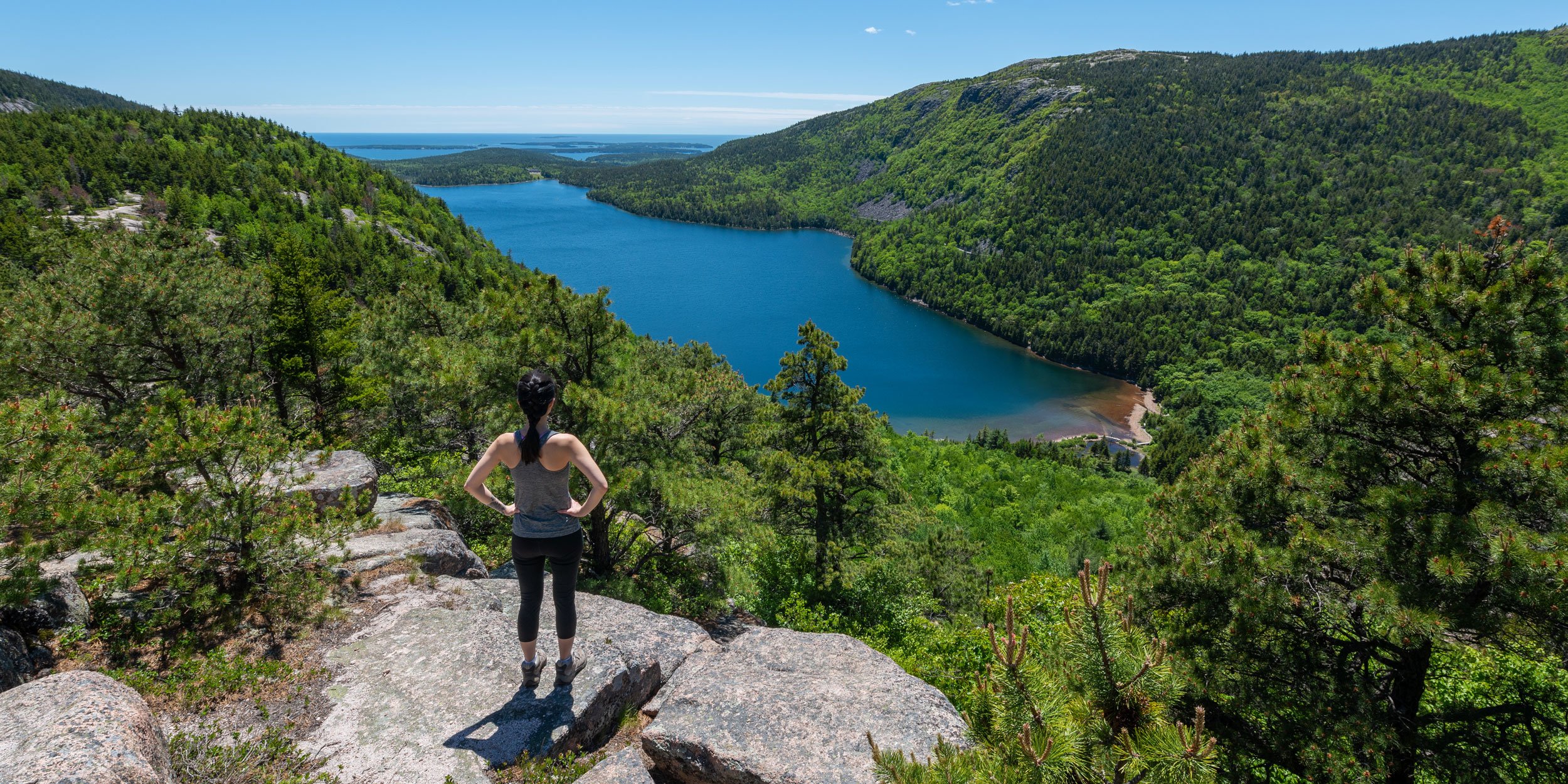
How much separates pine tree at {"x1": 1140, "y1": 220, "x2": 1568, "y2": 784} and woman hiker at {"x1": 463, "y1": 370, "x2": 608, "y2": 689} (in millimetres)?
7154

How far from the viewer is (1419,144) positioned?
14000 centimetres

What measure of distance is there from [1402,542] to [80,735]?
1109cm

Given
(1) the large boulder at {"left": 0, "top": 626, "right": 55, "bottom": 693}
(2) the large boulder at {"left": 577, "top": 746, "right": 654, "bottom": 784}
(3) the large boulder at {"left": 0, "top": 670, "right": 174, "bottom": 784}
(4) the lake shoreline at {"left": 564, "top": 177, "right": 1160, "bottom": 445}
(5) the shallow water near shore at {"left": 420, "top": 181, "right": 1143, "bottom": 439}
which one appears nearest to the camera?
(3) the large boulder at {"left": 0, "top": 670, "right": 174, "bottom": 784}

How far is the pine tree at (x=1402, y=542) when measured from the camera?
5.84 meters

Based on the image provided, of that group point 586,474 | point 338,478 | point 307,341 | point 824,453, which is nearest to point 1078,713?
point 586,474

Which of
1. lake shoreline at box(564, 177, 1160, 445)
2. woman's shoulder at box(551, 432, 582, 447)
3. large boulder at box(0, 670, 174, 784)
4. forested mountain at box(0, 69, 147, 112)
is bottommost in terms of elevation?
lake shoreline at box(564, 177, 1160, 445)

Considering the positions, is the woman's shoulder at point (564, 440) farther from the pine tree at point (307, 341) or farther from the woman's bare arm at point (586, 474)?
the pine tree at point (307, 341)

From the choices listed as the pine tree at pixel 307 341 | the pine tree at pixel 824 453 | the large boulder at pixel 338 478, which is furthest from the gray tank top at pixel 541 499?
the pine tree at pixel 307 341

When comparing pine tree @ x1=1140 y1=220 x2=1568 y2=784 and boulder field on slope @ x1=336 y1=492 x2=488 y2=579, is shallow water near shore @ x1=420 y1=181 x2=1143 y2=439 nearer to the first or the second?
boulder field on slope @ x1=336 y1=492 x2=488 y2=579

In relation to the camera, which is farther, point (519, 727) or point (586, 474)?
point (519, 727)

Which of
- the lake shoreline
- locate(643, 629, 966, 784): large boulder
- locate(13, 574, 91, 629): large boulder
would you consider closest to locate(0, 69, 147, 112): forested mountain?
the lake shoreline

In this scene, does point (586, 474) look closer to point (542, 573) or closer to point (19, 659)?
point (542, 573)

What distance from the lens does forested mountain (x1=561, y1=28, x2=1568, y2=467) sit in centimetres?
10256

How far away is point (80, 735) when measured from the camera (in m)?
4.02
